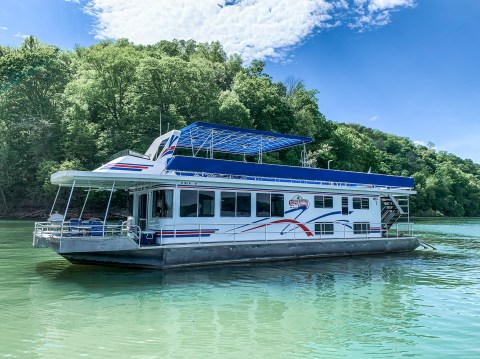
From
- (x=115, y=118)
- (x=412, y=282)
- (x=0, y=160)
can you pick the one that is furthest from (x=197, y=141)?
(x=0, y=160)

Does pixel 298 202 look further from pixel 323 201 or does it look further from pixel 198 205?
pixel 198 205

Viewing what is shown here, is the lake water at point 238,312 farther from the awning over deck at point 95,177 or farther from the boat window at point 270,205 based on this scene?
the awning over deck at point 95,177

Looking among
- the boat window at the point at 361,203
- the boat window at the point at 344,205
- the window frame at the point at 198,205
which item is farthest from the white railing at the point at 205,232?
the boat window at the point at 361,203

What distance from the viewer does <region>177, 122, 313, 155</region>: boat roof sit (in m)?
17.4

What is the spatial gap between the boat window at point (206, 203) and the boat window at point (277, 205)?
9.76 ft

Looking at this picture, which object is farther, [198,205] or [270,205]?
[270,205]

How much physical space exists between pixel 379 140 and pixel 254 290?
360 feet

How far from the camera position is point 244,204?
56.1 feet

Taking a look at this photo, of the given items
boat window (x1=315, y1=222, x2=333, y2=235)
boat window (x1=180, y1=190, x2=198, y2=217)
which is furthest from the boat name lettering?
boat window (x1=180, y1=190, x2=198, y2=217)

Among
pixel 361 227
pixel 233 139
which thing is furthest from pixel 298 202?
pixel 233 139

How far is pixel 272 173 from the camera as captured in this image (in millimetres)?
17719

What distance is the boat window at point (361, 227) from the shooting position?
66.9 ft

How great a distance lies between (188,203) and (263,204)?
3580 mm

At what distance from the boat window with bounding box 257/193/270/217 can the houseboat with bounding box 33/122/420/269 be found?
4cm
